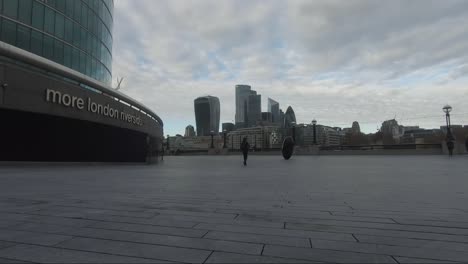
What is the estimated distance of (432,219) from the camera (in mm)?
4000

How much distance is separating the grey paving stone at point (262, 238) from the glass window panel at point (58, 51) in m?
26.1

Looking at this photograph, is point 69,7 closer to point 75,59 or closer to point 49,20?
point 49,20

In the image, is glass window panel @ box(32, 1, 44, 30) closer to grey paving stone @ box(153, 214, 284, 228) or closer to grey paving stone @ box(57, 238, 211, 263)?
grey paving stone @ box(153, 214, 284, 228)

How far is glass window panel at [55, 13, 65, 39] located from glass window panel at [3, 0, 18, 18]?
131 inches

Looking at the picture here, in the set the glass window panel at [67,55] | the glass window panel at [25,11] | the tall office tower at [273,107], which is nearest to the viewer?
the glass window panel at [25,11]

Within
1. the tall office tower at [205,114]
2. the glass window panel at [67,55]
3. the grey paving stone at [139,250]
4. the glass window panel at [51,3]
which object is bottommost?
the grey paving stone at [139,250]

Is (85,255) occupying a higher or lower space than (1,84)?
lower

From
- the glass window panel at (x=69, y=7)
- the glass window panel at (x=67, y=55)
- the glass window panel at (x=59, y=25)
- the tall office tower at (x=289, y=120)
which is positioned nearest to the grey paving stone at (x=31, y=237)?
the glass window panel at (x=59, y=25)

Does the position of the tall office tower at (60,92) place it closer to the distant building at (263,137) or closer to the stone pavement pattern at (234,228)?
the stone pavement pattern at (234,228)

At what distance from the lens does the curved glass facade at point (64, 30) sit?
70.7 feet

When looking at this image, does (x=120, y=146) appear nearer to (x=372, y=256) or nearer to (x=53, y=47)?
(x=53, y=47)

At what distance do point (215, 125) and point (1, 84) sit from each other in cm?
18130

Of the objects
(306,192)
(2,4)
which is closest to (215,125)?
(2,4)

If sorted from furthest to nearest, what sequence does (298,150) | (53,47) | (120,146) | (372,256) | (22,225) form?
(298,150)
(120,146)
(53,47)
(22,225)
(372,256)
